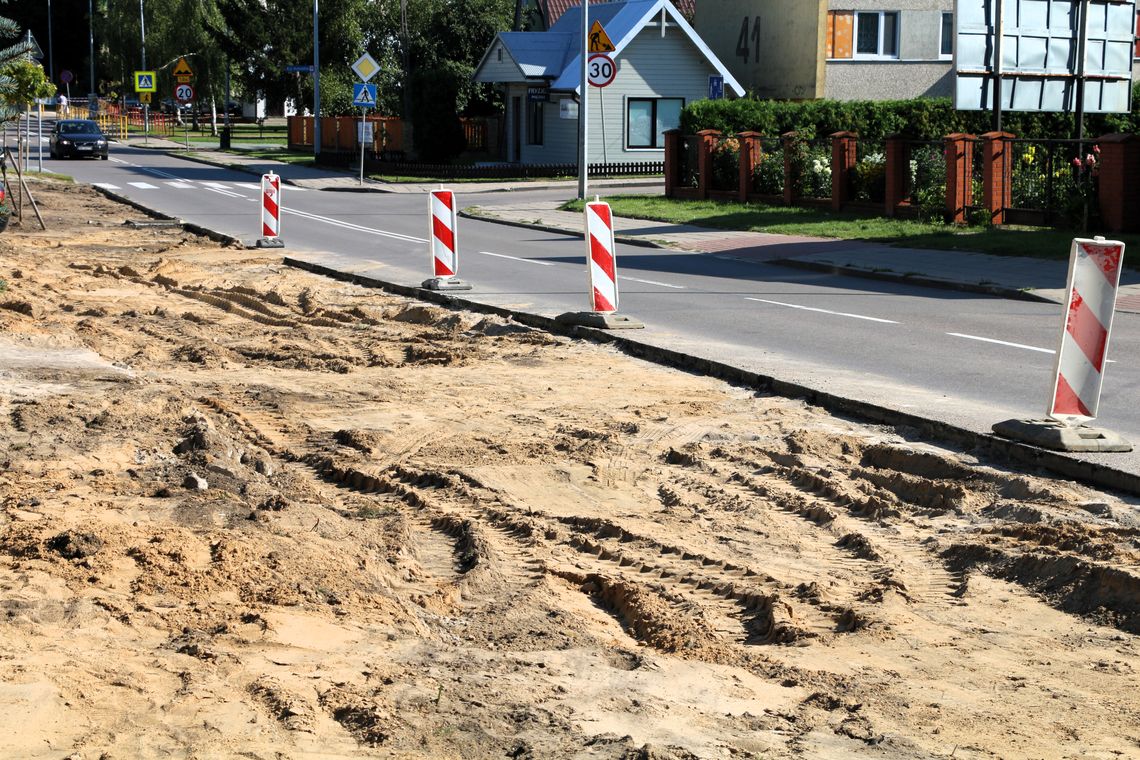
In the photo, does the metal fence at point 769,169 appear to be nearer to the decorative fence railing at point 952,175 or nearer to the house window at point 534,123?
the decorative fence railing at point 952,175

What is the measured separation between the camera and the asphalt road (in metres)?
10.4

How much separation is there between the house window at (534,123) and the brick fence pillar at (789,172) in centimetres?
2179

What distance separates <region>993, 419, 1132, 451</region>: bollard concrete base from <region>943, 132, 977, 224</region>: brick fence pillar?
Answer: 18.6m

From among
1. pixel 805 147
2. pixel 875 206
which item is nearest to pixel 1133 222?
pixel 875 206

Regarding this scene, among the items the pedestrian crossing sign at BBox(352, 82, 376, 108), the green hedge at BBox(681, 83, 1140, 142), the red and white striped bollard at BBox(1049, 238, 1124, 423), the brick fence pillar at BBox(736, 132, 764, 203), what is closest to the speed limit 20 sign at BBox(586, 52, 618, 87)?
the brick fence pillar at BBox(736, 132, 764, 203)

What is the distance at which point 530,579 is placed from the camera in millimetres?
5980

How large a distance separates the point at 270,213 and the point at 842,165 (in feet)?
41.3

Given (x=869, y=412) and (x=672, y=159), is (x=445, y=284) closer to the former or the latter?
(x=869, y=412)

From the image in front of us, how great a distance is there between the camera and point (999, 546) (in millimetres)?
6484

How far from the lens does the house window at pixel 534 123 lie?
170ft

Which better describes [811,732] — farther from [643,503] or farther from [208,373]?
[208,373]

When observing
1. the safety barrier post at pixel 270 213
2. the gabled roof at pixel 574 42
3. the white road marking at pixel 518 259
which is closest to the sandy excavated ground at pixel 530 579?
the white road marking at pixel 518 259

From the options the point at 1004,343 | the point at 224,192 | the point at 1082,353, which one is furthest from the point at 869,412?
the point at 224,192

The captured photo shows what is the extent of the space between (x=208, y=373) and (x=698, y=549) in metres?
5.71
